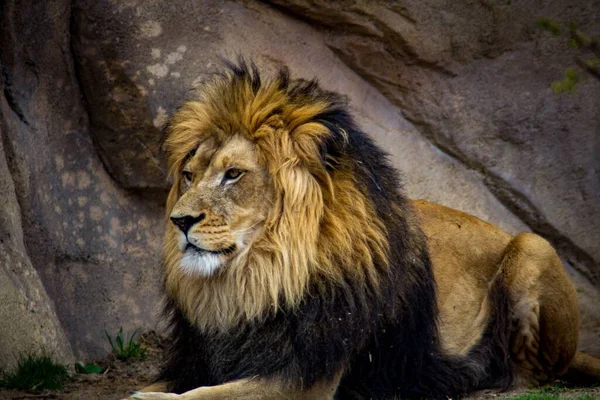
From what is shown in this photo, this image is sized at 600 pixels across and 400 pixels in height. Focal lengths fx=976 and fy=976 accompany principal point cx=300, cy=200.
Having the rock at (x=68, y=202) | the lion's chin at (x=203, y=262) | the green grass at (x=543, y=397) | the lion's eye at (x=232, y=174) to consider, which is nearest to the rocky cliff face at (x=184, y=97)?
the rock at (x=68, y=202)

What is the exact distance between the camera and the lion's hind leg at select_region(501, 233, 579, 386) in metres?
6.15

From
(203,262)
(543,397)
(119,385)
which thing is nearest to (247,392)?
(203,262)

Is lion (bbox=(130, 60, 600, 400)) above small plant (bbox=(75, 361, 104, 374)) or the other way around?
above

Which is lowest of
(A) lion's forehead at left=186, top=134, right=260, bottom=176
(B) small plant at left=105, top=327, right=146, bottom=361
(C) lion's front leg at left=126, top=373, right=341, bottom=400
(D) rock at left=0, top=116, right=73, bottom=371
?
(B) small plant at left=105, top=327, right=146, bottom=361

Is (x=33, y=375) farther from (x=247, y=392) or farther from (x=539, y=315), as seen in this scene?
(x=539, y=315)

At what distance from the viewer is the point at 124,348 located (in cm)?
657

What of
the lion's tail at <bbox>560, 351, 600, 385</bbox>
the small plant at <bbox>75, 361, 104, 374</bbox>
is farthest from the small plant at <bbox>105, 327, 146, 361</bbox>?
the lion's tail at <bbox>560, 351, 600, 385</bbox>

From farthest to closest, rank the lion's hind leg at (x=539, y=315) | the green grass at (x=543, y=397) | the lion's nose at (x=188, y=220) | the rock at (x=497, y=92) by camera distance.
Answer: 1. the rock at (x=497, y=92)
2. the lion's hind leg at (x=539, y=315)
3. the green grass at (x=543, y=397)
4. the lion's nose at (x=188, y=220)

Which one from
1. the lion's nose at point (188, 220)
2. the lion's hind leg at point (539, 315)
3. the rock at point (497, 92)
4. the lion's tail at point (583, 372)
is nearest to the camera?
the lion's nose at point (188, 220)

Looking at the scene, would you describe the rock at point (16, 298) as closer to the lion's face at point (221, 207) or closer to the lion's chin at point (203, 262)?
the lion's face at point (221, 207)

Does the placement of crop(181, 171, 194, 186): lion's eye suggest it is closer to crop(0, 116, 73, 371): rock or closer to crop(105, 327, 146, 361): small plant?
crop(0, 116, 73, 371): rock

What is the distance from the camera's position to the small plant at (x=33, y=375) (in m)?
5.64

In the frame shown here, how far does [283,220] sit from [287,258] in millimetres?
184

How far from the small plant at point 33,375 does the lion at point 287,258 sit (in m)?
0.87
